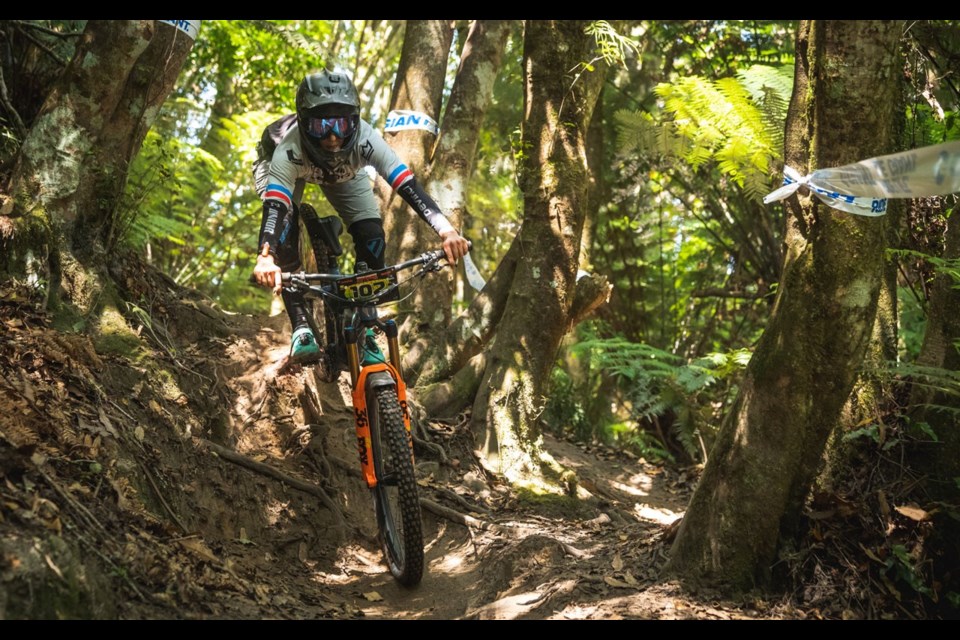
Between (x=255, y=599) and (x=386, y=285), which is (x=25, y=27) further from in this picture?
(x=255, y=599)

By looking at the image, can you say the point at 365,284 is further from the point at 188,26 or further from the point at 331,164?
the point at 188,26

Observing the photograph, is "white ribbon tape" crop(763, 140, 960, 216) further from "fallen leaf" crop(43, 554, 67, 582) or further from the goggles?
"fallen leaf" crop(43, 554, 67, 582)

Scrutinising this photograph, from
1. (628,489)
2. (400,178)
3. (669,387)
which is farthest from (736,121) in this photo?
(400,178)

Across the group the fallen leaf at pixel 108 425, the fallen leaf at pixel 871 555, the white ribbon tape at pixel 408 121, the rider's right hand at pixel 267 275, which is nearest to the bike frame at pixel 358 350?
the rider's right hand at pixel 267 275

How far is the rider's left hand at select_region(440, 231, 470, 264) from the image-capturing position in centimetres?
525

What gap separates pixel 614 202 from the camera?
43.7 ft

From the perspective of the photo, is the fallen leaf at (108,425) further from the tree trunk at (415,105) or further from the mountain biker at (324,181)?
the tree trunk at (415,105)

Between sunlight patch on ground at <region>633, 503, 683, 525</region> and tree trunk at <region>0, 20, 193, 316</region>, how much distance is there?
5.09 meters

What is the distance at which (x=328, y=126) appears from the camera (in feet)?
17.8

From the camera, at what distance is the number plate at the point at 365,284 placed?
5164 mm

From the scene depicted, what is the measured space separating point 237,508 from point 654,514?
4091 mm

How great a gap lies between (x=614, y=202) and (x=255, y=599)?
10274mm

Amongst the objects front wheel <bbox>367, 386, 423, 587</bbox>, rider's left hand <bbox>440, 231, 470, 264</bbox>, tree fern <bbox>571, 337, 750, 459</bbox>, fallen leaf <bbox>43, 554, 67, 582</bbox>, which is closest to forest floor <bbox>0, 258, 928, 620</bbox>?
fallen leaf <bbox>43, 554, 67, 582</bbox>

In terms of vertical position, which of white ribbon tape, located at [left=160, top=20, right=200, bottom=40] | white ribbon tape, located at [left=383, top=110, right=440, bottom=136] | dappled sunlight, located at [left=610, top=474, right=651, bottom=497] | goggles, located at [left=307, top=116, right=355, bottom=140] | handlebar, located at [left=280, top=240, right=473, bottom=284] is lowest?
dappled sunlight, located at [left=610, top=474, right=651, bottom=497]
